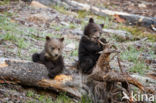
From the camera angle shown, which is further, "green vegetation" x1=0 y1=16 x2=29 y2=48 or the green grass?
"green vegetation" x1=0 y1=16 x2=29 y2=48

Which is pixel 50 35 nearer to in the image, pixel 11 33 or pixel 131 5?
pixel 11 33

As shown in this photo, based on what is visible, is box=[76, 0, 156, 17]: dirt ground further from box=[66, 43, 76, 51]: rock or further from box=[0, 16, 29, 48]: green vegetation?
box=[0, 16, 29, 48]: green vegetation

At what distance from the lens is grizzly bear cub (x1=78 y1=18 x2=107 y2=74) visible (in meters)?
6.81

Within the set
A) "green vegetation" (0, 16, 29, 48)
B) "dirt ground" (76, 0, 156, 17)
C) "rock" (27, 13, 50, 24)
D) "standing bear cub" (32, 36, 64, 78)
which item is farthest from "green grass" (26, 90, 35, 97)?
Answer: "dirt ground" (76, 0, 156, 17)

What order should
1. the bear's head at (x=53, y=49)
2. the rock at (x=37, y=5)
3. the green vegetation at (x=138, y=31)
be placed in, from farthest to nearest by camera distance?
the rock at (x=37, y=5) → the green vegetation at (x=138, y=31) → the bear's head at (x=53, y=49)

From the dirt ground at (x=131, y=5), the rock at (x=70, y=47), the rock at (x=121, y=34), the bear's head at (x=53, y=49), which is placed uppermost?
the bear's head at (x=53, y=49)

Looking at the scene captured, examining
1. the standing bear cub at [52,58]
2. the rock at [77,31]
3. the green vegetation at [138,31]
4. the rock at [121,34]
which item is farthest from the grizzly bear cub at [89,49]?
the green vegetation at [138,31]

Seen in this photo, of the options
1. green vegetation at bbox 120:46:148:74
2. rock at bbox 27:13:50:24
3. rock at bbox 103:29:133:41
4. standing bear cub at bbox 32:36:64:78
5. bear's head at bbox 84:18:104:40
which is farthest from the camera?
rock at bbox 27:13:50:24

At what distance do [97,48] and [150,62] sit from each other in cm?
262

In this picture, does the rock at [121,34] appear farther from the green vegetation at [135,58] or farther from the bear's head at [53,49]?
the bear's head at [53,49]

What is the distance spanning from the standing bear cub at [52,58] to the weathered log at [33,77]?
16 centimetres

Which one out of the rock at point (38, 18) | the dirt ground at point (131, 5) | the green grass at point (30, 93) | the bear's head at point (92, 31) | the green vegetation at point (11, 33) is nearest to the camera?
the green grass at point (30, 93)

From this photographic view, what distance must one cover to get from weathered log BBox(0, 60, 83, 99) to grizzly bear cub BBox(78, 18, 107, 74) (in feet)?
4.28

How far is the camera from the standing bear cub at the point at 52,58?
559 centimetres
